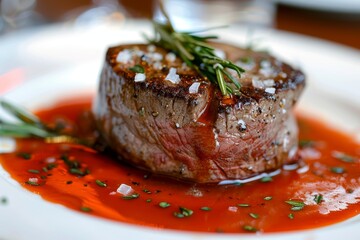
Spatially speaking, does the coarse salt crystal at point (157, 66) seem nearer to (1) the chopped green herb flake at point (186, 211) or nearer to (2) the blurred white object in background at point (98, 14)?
(1) the chopped green herb flake at point (186, 211)

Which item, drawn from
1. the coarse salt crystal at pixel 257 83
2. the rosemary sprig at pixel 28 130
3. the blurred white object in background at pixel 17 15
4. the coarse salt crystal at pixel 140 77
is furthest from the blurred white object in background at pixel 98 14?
the coarse salt crystal at pixel 257 83

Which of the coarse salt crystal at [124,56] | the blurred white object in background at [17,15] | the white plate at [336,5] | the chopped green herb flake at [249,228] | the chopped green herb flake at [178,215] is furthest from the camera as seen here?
the white plate at [336,5]

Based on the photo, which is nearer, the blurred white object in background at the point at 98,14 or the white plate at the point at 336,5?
the white plate at the point at 336,5

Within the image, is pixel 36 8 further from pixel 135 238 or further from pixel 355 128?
pixel 135 238

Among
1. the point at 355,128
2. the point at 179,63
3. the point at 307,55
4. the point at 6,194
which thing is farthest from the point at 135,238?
the point at 307,55

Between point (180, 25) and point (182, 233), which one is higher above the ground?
point (180, 25)
